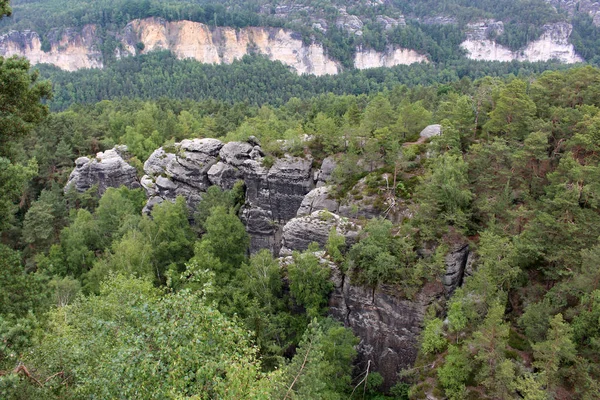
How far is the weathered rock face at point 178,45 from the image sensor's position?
5876 inches

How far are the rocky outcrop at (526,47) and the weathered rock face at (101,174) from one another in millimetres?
140828

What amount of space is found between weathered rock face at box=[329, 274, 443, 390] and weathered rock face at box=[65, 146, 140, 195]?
111 ft

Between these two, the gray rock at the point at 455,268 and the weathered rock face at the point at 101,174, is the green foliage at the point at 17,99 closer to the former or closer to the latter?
the gray rock at the point at 455,268

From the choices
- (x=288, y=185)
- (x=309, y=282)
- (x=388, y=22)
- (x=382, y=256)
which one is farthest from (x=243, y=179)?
(x=388, y=22)

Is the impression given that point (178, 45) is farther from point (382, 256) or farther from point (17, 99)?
point (17, 99)

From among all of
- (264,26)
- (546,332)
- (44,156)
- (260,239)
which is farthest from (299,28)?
(546,332)

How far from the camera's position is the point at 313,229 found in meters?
32.9

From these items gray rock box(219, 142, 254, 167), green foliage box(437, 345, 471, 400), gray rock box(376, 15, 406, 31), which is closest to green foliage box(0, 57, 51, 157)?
green foliage box(437, 345, 471, 400)

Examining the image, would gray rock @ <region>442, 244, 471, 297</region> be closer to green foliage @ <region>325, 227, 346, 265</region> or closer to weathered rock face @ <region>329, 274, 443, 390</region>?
weathered rock face @ <region>329, 274, 443, 390</region>

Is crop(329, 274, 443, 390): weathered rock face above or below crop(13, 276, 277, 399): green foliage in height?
below

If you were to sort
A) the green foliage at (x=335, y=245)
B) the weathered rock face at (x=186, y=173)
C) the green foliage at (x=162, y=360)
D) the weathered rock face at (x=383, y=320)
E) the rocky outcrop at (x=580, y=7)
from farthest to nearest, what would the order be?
the rocky outcrop at (x=580, y=7)
the weathered rock face at (x=186, y=173)
the green foliage at (x=335, y=245)
the weathered rock face at (x=383, y=320)
the green foliage at (x=162, y=360)

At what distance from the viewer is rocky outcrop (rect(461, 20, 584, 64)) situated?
147 metres

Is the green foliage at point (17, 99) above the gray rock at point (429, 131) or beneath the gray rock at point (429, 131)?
above

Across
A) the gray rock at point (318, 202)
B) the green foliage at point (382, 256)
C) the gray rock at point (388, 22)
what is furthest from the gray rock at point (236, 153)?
the gray rock at point (388, 22)
